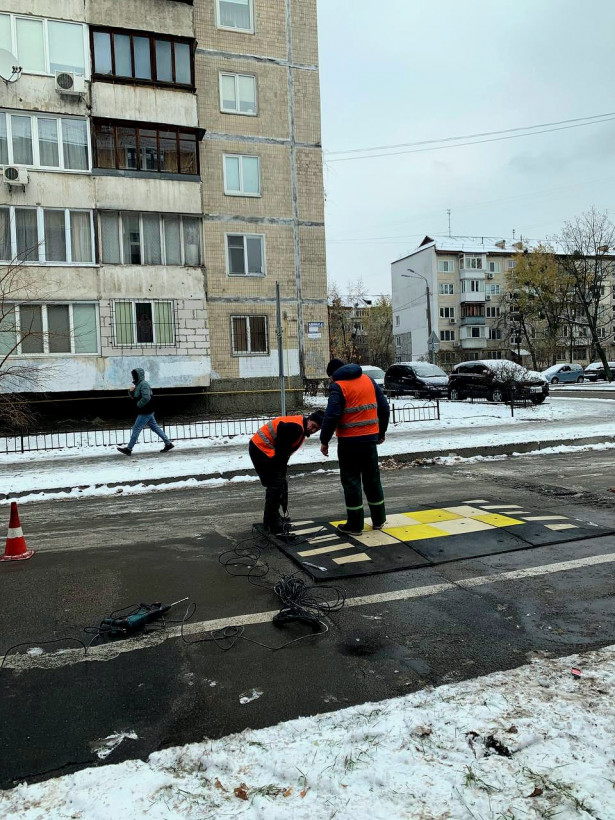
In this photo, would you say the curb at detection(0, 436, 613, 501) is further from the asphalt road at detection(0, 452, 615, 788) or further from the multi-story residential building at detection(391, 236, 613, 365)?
the multi-story residential building at detection(391, 236, 613, 365)

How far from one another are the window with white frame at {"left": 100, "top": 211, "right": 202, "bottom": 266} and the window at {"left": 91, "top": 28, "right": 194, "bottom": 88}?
4.73 meters

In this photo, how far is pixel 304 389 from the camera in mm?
24188

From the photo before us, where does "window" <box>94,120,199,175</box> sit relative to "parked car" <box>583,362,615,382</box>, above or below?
above

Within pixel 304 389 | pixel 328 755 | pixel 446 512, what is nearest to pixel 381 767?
pixel 328 755

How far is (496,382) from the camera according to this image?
23625 mm

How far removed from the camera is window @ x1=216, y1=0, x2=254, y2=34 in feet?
76.9

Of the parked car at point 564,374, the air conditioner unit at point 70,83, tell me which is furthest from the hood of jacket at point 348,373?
the parked car at point 564,374

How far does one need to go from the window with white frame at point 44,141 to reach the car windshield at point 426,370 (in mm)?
16065

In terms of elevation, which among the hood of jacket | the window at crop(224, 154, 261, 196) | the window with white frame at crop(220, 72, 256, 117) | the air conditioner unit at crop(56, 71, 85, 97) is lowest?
the hood of jacket

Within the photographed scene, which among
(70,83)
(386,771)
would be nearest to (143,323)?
(70,83)

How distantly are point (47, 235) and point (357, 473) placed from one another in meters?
18.6

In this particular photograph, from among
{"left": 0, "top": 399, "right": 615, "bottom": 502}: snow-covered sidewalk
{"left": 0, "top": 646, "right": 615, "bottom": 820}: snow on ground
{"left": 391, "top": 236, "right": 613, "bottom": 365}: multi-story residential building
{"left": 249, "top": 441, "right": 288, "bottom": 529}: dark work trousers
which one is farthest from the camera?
{"left": 391, "top": 236, "right": 613, "bottom": 365}: multi-story residential building

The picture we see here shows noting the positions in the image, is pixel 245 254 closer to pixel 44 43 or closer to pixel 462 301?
pixel 44 43

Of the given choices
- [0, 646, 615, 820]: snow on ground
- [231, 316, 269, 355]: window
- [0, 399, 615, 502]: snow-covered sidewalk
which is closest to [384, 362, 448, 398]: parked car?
[231, 316, 269, 355]: window
